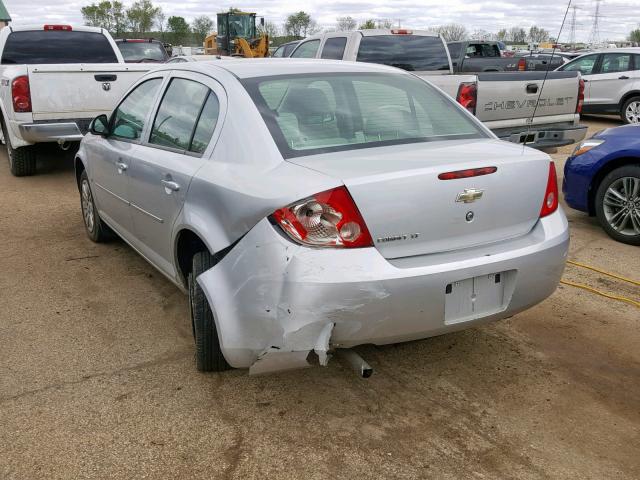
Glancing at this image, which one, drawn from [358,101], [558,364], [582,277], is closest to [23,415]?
[358,101]

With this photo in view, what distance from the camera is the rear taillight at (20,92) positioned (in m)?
7.64

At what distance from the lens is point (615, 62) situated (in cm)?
1445

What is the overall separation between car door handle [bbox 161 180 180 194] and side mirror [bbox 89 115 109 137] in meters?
1.47

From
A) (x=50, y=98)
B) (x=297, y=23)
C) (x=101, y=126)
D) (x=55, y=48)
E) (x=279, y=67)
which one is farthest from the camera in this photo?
(x=297, y=23)

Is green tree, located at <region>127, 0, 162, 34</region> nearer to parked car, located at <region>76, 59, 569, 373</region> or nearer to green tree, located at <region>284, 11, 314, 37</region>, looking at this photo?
green tree, located at <region>284, 11, 314, 37</region>

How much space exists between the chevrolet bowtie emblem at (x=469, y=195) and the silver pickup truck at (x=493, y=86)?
3.44m

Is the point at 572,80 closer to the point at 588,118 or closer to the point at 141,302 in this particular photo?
the point at 141,302

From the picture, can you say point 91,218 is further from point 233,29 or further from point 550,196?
point 233,29

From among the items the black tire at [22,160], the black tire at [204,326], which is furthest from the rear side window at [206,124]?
the black tire at [22,160]

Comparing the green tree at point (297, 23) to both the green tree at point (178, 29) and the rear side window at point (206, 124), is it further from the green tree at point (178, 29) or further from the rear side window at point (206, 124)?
the rear side window at point (206, 124)

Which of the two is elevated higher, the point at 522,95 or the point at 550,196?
the point at 522,95

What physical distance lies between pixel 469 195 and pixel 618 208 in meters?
3.71

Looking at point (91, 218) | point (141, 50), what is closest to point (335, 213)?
point (91, 218)

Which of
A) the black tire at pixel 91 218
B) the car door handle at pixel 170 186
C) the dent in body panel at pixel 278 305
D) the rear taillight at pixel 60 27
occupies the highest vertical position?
the rear taillight at pixel 60 27
